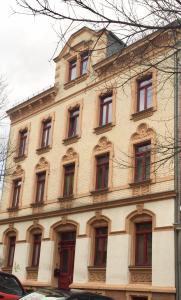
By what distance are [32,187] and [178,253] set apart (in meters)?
12.0

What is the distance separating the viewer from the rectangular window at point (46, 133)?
92.8 feet

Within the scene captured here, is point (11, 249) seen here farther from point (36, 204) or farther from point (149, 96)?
point (149, 96)

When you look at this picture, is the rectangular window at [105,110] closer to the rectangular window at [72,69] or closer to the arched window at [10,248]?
the rectangular window at [72,69]

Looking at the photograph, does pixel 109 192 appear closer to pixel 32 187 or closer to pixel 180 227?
pixel 180 227

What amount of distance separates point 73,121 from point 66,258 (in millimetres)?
7659

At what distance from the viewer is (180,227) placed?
1827 centimetres

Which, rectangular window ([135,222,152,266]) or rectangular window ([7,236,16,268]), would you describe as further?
rectangular window ([7,236,16,268])

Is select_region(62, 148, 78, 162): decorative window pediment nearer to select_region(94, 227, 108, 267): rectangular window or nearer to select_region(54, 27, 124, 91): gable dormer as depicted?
select_region(54, 27, 124, 91): gable dormer

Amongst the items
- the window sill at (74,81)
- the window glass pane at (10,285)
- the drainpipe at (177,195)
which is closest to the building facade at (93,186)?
the window sill at (74,81)

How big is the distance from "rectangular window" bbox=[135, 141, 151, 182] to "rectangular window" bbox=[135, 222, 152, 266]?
2.11m

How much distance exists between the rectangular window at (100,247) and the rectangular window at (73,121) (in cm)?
629

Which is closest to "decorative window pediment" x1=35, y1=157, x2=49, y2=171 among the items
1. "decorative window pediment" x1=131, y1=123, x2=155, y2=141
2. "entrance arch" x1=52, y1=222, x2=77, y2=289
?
"entrance arch" x1=52, y1=222, x2=77, y2=289

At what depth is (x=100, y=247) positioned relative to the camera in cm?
2203

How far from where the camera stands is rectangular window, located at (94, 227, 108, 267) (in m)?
21.7
